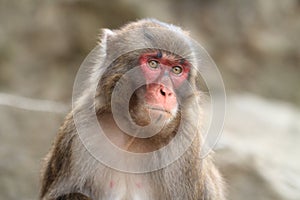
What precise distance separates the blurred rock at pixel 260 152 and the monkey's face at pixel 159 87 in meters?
2.58

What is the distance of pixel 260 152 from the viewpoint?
8430 millimetres

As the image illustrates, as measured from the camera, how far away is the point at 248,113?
1071cm

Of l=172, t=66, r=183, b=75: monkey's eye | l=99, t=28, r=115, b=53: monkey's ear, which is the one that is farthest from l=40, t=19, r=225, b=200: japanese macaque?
l=99, t=28, r=115, b=53: monkey's ear

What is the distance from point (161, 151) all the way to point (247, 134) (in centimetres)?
466

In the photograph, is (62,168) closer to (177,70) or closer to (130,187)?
(130,187)

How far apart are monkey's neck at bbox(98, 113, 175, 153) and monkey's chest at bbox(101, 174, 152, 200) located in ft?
0.73

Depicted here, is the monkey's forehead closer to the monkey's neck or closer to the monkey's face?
the monkey's face

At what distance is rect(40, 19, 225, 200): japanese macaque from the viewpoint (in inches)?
195

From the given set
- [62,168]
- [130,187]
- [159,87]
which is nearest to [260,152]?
[130,187]

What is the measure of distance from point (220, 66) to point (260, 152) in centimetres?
495

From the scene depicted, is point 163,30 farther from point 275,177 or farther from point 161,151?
point 275,177

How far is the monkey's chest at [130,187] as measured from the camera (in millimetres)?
5125

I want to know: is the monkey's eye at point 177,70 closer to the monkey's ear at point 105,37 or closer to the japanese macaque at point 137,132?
the japanese macaque at point 137,132

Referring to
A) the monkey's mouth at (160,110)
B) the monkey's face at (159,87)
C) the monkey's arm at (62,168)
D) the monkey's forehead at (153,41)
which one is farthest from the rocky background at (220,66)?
the monkey's mouth at (160,110)
